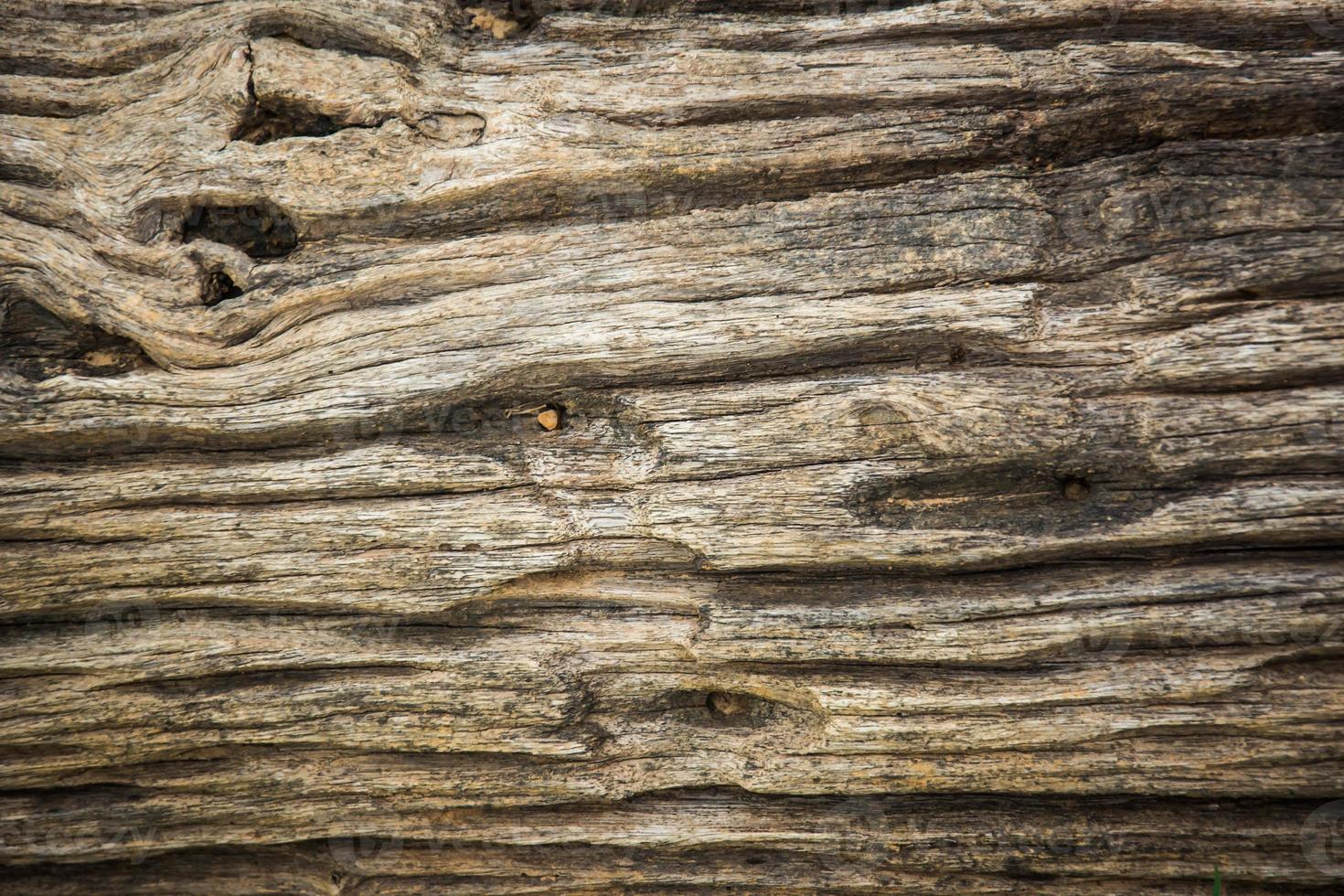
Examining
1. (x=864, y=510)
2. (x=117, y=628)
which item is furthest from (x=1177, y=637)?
(x=117, y=628)

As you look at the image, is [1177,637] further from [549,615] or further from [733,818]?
[549,615]

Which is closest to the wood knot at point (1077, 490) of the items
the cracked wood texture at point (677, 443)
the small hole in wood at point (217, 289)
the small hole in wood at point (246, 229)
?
the cracked wood texture at point (677, 443)

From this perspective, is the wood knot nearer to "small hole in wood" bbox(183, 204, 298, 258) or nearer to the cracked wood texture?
the cracked wood texture

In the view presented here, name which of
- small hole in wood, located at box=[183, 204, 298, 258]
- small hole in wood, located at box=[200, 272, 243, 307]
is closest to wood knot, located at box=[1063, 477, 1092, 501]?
small hole in wood, located at box=[183, 204, 298, 258]

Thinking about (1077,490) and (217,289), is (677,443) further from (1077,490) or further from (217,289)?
(217,289)

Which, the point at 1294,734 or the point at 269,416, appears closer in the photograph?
the point at 1294,734

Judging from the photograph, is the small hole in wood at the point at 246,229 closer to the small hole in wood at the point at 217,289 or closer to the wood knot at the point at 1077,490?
the small hole in wood at the point at 217,289

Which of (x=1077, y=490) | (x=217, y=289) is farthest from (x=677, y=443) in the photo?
(x=217, y=289)

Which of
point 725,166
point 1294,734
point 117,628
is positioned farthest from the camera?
point 117,628
